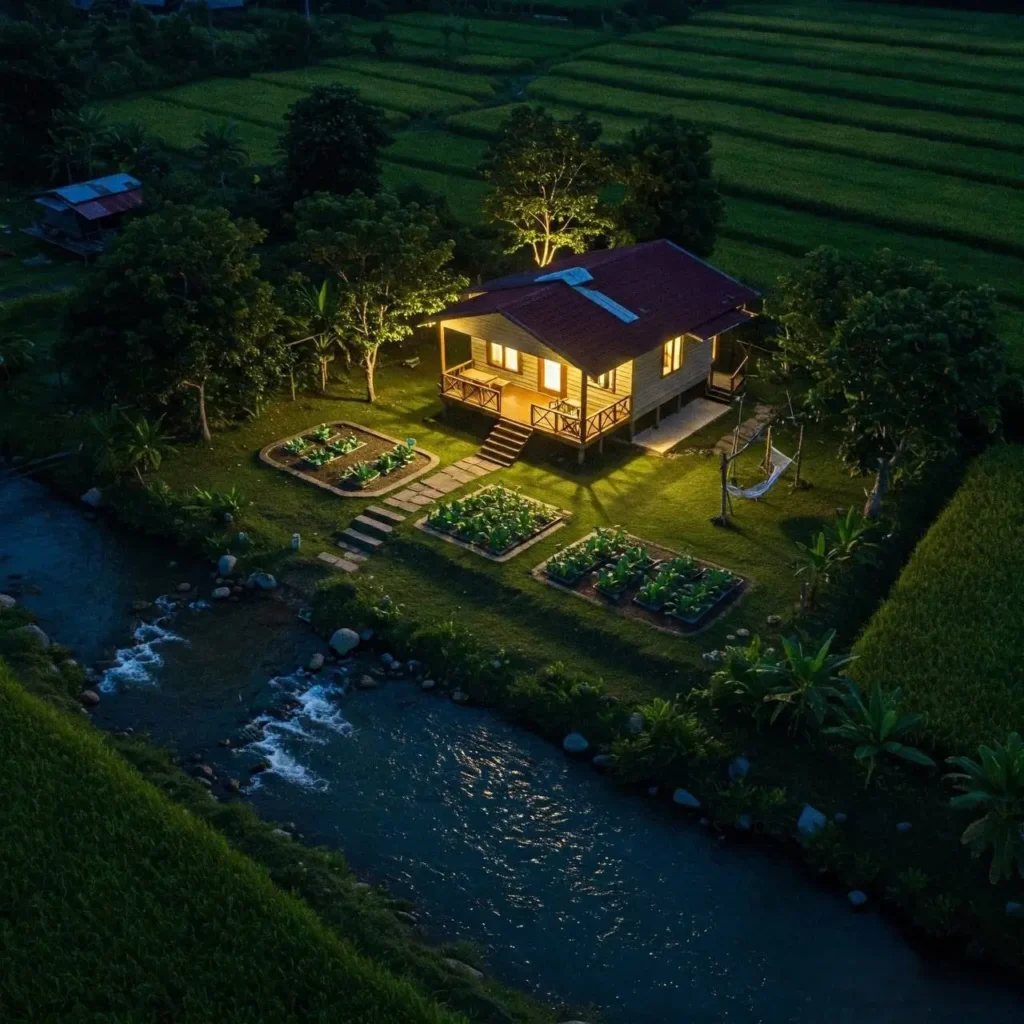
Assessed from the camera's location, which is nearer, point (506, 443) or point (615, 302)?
point (506, 443)

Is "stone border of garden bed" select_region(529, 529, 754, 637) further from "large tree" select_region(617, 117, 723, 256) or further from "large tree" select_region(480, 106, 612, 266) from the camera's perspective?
"large tree" select_region(480, 106, 612, 266)

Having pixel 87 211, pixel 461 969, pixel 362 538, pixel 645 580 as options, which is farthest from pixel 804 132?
pixel 461 969

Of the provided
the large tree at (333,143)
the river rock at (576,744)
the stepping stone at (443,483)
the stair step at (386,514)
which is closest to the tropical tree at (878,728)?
A: the river rock at (576,744)

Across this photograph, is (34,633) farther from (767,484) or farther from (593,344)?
(767,484)

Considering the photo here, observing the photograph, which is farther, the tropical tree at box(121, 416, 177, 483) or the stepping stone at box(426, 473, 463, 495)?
the tropical tree at box(121, 416, 177, 483)

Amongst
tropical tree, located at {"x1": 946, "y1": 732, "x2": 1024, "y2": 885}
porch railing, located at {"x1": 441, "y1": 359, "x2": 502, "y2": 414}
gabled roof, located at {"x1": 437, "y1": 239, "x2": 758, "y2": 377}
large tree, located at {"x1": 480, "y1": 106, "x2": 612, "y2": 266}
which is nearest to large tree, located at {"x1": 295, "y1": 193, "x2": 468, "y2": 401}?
gabled roof, located at {"x1": 437, "y1": 239, "x2": 758, "y2": 377}

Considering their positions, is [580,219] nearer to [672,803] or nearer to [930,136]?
[672,803]
